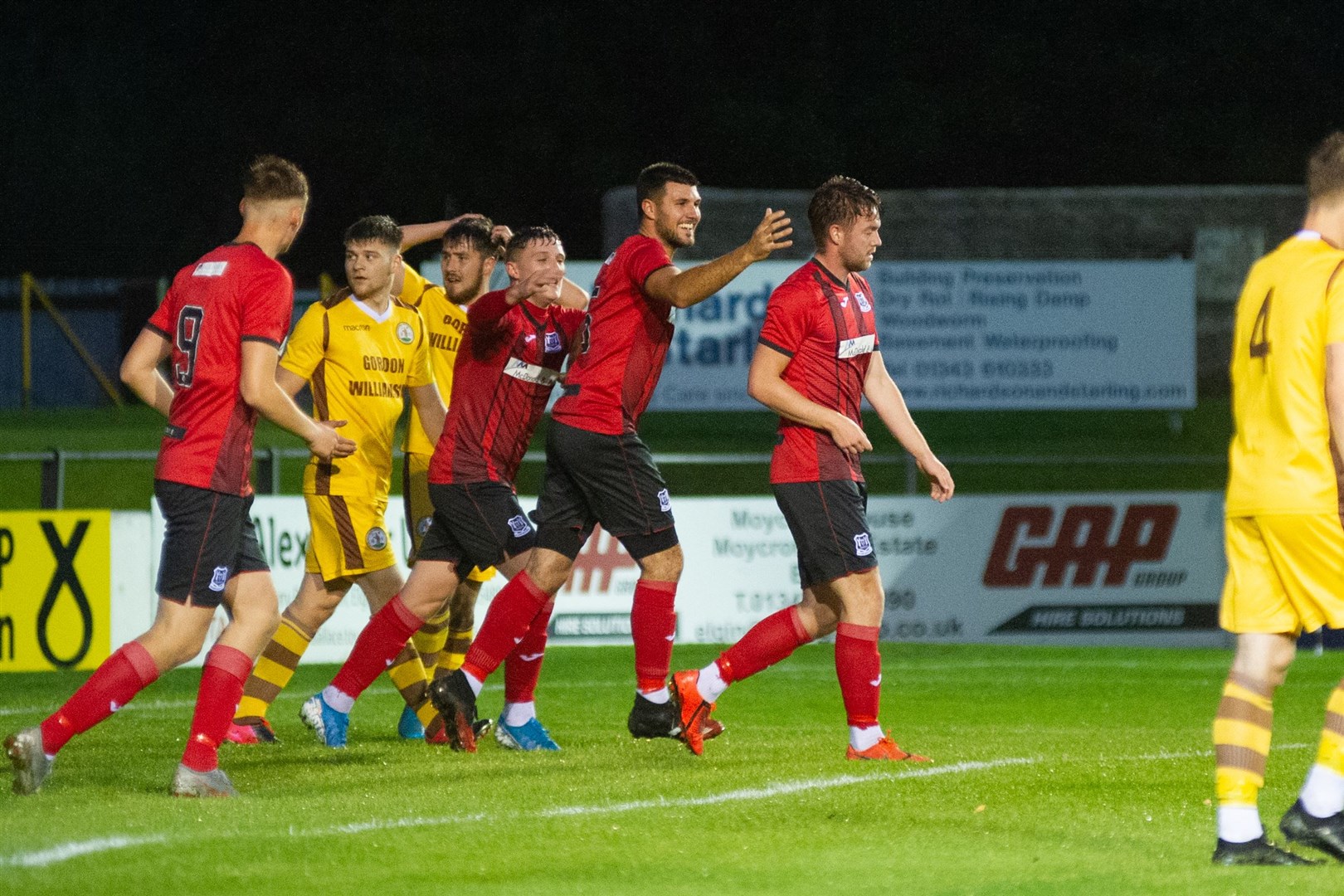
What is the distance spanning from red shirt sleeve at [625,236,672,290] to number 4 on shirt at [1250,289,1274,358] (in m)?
2.67

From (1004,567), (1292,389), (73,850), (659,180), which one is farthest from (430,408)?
(1004,567)

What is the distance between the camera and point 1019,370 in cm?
2116

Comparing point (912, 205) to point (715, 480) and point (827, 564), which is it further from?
point (827, 564)

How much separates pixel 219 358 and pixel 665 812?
6.88 ft

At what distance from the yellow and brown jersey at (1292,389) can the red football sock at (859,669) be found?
89.1 inches

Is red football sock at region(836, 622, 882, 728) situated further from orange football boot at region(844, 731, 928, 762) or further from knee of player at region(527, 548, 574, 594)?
knee of player at region(527, 548, 574, 594)

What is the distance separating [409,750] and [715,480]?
46.2 feet

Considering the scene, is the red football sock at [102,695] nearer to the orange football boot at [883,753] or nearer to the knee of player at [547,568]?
the knee of player at [547,568]

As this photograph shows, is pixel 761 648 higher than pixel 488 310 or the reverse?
the reverse

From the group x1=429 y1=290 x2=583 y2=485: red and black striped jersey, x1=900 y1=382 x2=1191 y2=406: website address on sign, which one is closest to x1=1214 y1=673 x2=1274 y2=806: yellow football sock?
x1=429 y1=290 x2=583 y2=485: red and black striped jersey

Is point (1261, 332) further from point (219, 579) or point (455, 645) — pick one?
point (455, 645)

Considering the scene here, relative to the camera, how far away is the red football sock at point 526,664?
25.7 feet

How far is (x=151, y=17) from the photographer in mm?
42312

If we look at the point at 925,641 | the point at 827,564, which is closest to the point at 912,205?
the point at 925,641
